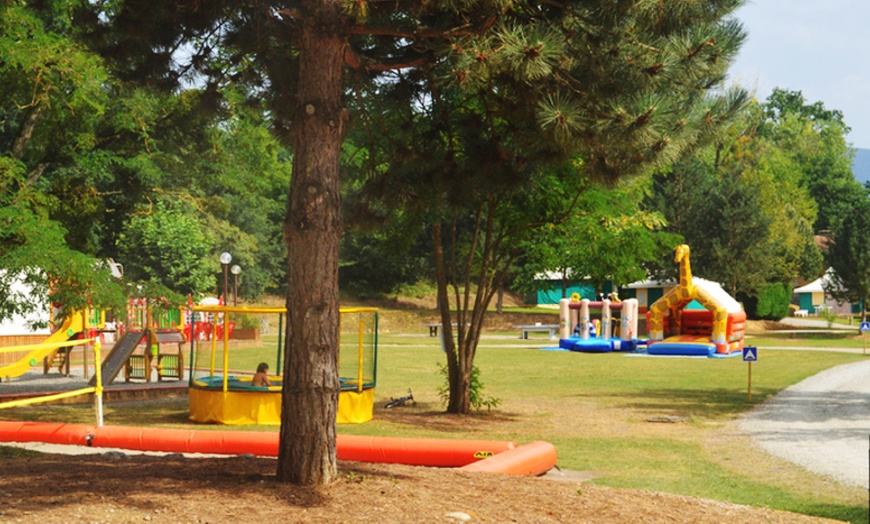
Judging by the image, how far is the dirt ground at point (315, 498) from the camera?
6.88 m

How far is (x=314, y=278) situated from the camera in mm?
7754

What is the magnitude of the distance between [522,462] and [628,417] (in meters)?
7.67

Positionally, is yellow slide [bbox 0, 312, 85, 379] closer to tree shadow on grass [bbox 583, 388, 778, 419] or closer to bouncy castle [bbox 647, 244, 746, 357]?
tree shadow on grass [bbox 583, 388, 778, 419]

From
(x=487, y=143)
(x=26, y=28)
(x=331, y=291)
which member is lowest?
(x=331, y=291)

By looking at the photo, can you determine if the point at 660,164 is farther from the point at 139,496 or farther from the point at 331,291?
the point at 139,496

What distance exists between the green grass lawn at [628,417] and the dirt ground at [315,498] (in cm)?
193

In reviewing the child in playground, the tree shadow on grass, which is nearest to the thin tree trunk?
the child in playground

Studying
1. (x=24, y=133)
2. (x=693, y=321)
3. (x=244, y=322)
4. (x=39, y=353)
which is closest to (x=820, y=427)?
(x=39, y=353)

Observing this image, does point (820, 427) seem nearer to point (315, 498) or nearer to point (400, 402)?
point (400, 402)

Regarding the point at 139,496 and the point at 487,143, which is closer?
the point at 139,496

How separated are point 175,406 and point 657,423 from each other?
27.3 ft

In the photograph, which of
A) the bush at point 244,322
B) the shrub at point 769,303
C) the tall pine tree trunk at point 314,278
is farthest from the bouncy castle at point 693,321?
the tall pine tree trunk at point 314,278

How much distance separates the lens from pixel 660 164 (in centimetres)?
983

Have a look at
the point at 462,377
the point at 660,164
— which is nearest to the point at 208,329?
the point at 462,377
